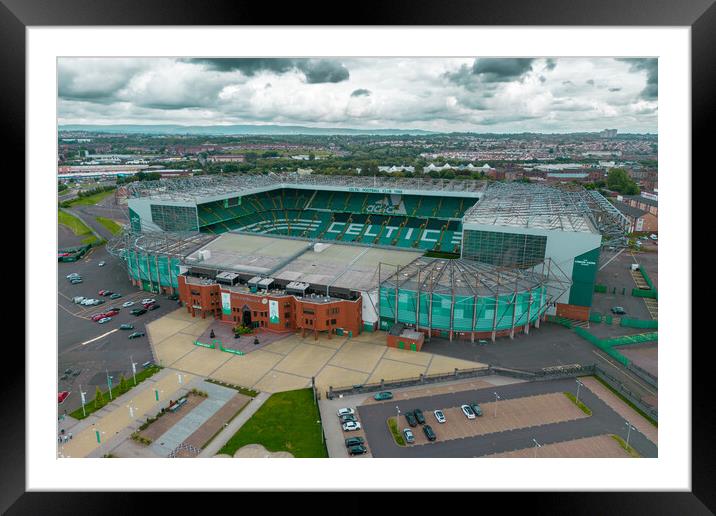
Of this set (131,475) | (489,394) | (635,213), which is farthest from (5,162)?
(635,213)

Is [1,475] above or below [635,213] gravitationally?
below

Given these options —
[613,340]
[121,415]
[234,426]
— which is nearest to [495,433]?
[234,426]

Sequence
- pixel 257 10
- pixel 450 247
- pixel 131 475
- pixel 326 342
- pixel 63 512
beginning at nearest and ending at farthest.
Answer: pixel 257 10 → pixel 63 512 → pixel 131 475 → pixel 326 342 → pixel 450 247

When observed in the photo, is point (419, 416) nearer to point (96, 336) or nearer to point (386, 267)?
point (386, 267)

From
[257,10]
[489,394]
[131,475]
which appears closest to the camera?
[257,10]

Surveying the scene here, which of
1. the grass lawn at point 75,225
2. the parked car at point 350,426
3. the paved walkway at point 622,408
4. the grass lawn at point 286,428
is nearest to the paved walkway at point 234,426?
the grass lawn at point 286,428

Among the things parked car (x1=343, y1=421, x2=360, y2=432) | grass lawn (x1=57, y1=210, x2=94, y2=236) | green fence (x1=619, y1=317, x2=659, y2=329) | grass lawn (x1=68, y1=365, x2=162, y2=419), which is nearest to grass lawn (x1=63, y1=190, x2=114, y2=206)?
grass lawn (x1=57, y1=210, x2=94, y2=236)

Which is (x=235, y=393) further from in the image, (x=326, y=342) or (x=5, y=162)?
(x=5, y=162)
